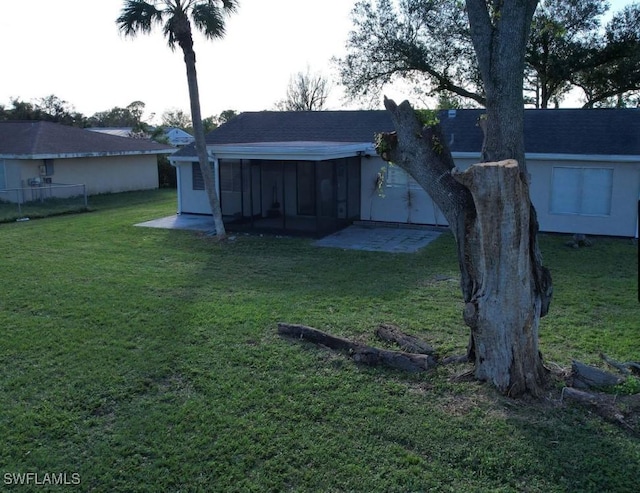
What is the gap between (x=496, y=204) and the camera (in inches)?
196

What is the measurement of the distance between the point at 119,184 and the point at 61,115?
25129 millimetres

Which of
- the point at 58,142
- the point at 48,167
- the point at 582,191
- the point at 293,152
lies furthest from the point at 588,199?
the point at 58,142

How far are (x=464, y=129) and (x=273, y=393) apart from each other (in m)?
12.7

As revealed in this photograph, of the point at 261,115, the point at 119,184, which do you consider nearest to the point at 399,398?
the point at 261,115

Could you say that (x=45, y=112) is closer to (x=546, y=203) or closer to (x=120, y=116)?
(x=120, y=116)

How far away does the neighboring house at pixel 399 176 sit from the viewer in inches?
556

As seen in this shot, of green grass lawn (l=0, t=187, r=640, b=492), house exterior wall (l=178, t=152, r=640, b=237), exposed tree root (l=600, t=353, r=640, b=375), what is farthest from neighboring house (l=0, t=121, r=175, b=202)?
exposed tree root (l=600, t=353, r=640, b=375)

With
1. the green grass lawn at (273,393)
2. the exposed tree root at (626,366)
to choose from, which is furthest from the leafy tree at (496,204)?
the exposed tree root at (626,366)

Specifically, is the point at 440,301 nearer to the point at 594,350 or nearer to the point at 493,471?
the point at 594,350

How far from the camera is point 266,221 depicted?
16.0 metres

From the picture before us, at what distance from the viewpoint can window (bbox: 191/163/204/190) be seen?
18.4m

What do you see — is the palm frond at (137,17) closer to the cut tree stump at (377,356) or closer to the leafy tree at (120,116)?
the cut tree stump at (377,356)

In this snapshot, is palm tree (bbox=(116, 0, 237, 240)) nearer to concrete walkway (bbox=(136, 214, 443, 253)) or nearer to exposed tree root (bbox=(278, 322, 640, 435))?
concrete walkway (bbox=(136, 214, 443, 253))

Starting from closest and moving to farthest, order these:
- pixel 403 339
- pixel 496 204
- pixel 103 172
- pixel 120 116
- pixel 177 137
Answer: pixel 496 204
pixel 403 339
pixel 103 172
pixel 177 137
pixel 120 116
